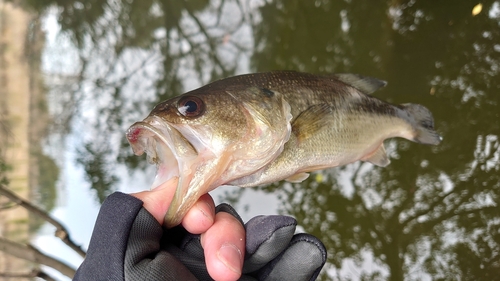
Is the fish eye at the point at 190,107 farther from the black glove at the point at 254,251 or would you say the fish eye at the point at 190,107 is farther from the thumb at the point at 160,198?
the black glove at the point at 254,251

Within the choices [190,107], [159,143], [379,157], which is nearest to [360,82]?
[379,157]

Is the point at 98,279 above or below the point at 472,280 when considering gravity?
below

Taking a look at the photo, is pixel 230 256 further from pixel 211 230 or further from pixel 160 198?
pixel 160 198

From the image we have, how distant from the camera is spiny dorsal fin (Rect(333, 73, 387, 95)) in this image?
1.78 metres

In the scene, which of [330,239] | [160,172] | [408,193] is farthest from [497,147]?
[160,172]

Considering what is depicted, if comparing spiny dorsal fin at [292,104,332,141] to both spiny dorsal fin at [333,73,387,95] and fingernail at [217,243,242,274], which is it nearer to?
spiny dorsal fin at [333,73,387,95]

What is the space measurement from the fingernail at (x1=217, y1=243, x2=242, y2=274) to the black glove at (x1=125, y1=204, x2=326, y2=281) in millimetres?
Result: 122

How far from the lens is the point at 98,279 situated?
112 centimetres

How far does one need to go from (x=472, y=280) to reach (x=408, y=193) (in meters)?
1.17

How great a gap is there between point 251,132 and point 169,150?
1.07ft

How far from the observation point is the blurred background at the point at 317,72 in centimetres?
366

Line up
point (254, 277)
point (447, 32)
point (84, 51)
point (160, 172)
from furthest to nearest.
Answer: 1. point (84, 51)
2. point (447, 32)
3. point (254, 277)
4. point (160, 172)

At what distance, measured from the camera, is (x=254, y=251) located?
1358 millimetres

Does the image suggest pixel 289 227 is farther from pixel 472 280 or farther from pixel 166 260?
pixel 472 280
